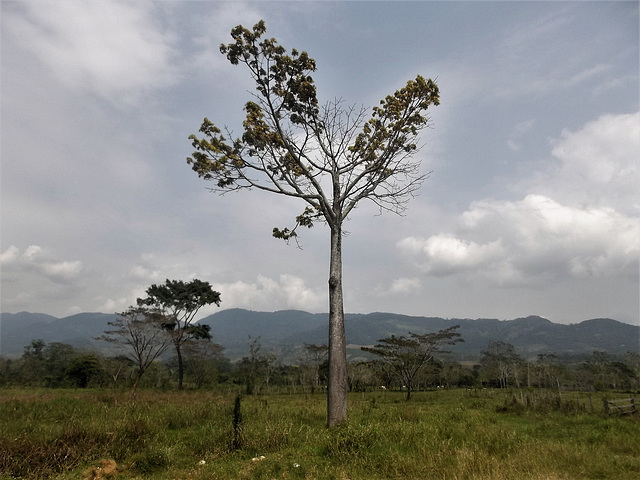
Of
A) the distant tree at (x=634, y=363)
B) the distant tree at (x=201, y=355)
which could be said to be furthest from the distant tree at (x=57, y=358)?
the distant tree at (x=634, y=363)

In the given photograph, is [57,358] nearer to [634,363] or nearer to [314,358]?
[314,358]

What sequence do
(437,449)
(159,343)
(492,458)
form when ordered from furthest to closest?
(159,343)
(437,449)
(492,458)

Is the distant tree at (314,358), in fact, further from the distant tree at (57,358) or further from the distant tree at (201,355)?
the distant tree at (57,358)

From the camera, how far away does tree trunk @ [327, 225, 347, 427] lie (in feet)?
34.2

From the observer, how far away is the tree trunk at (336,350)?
10430mm

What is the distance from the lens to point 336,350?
10.8 meters

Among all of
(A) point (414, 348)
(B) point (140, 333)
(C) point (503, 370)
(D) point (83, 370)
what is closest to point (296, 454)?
(B) point (140, 333)

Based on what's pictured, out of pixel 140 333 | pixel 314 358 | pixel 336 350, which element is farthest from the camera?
pixel 314 358

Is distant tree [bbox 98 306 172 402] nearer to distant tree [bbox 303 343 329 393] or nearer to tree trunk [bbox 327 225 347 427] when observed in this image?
tree trunk [bbox 327 225 347 427]

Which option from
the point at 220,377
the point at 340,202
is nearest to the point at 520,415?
the point at 340,202

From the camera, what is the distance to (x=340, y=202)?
12.8m

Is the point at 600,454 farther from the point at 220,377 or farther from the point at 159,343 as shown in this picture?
the point at 220,377

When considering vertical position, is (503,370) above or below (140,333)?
below

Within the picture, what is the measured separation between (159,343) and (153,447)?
21096mm
